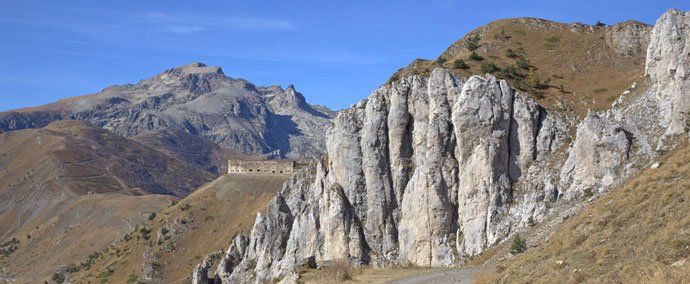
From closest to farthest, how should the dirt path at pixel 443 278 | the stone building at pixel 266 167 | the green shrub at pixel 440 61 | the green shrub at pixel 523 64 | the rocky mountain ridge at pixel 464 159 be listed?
the dirt path at pixel 443 278, the rocky mountain ridge at pixel 464 159, the green shrub at pixel 523 64, the green shrub at pixel 440 61, the stone building at pixel 266 167

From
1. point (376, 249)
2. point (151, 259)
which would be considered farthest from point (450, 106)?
point (151, 259)

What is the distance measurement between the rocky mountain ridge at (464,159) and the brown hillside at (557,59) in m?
3.56

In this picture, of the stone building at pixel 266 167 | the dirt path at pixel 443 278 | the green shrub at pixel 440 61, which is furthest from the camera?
the stone building at pixel 266 167

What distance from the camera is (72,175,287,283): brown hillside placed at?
107125mm

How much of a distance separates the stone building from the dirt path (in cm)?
10905

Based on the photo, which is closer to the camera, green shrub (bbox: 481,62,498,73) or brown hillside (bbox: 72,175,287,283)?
green shrub (bbox: 481,62,498,73)

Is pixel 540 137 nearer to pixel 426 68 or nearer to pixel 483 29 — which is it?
pixel 426 68

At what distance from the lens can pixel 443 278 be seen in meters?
25.4

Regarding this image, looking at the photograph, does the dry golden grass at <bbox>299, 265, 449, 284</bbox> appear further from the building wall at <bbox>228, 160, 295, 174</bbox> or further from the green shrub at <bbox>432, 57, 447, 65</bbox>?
the building wall at <bbox>228, 160, 295, 174</bbox>

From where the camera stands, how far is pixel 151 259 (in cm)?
10850

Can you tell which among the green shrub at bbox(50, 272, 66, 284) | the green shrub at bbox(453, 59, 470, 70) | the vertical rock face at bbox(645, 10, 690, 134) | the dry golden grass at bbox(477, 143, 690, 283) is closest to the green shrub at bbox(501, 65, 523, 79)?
the green shrub at bbox(453, 59, 470, 70)

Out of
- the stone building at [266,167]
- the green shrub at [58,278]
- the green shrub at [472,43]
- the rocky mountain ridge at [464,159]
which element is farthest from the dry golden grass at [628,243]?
the green shrub at [58,278]

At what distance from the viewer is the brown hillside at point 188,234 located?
351 feet

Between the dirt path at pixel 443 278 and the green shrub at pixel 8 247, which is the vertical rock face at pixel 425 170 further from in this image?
the green shrub at pixel 8 247
